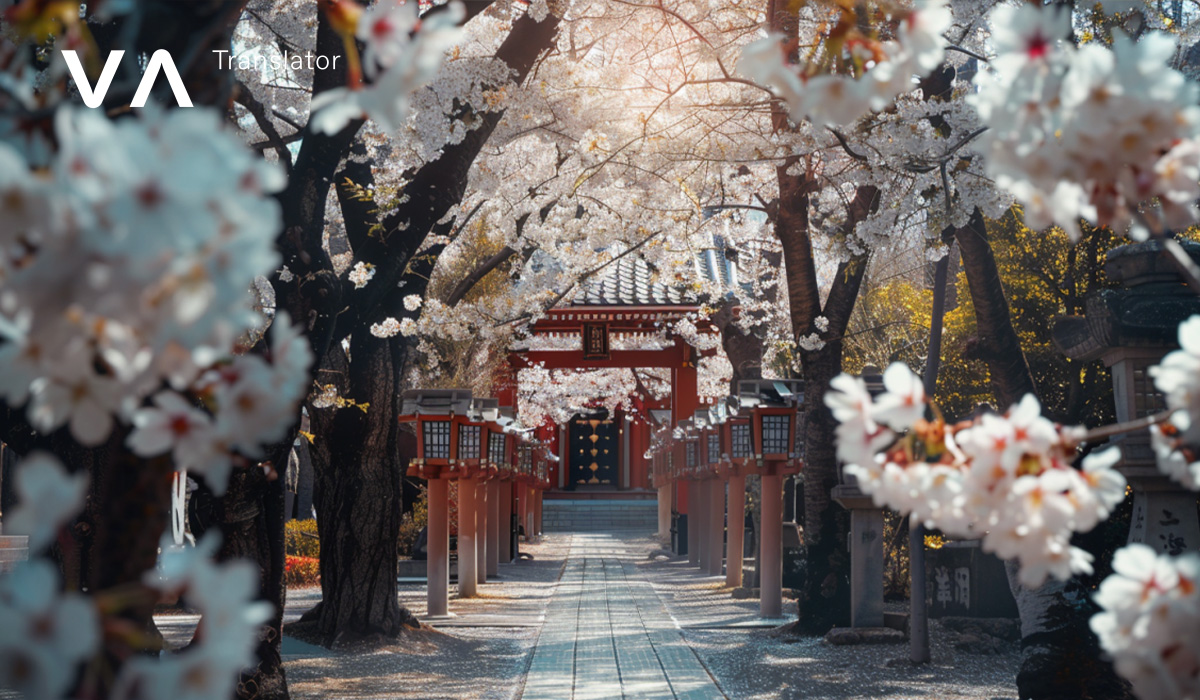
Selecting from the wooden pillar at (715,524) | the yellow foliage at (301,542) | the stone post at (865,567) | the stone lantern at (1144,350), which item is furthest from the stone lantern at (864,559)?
the yellow foliage at (301,542)

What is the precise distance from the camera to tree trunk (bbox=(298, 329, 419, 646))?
30.6 feet

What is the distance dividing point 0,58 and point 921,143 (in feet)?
19.2

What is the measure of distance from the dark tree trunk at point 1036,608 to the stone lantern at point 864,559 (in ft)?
6.88

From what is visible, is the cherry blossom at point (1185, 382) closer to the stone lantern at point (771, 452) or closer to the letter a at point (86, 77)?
the letter a at point (86, 77)

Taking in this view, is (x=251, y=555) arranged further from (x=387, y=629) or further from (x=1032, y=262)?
(x=1032, y=262)

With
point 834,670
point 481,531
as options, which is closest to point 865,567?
point 834,670

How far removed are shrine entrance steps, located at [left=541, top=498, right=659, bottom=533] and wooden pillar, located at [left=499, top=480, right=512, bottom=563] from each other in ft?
45.0

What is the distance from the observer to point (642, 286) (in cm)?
2161

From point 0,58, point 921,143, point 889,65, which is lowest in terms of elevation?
point 0,58

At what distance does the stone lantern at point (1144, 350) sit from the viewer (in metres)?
5.80

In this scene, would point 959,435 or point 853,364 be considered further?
point 853,364

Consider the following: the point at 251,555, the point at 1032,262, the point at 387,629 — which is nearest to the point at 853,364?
the point at 1032,262

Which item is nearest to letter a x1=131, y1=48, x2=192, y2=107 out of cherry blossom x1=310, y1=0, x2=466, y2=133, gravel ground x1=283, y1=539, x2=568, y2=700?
cherry blossom x1=310, y1=0, x2=466, y2=133

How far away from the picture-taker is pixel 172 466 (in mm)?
1662
